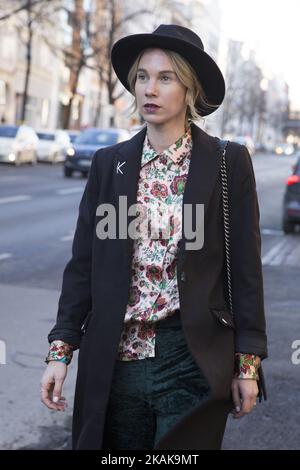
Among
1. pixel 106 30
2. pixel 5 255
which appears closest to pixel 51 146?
pixel 106 30

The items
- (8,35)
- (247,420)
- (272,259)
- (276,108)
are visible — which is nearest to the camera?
(247,420)

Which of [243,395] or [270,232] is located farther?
[270,232]

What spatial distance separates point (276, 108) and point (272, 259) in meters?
168

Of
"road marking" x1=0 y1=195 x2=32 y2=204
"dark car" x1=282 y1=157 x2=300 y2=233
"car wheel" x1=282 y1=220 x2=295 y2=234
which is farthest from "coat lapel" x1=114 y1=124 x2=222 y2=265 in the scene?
"road marking" x1=0 y1=195 x2=32 y2=204

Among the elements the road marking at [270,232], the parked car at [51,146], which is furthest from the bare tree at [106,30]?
the road marking at [270,232]

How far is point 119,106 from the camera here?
70875 mm

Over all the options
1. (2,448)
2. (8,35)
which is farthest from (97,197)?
(8,35)

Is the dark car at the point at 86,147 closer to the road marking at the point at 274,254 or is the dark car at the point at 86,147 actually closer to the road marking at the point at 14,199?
the road marking at the point at 14,199

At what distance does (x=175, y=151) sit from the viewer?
295cm

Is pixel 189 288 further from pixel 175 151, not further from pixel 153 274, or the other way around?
pixel 175 151

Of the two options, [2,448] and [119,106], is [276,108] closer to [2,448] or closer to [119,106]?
[119,106]

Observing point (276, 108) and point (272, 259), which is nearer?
point (272, 259)

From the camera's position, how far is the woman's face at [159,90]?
9.48 feet

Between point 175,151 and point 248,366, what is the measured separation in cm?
70
